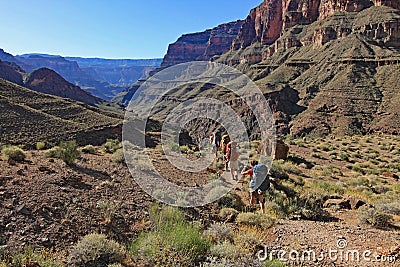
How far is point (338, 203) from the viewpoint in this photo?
31.9ft

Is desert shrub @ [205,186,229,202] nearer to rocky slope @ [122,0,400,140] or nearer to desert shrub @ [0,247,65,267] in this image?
desert shrub @ [0,247,65,267]

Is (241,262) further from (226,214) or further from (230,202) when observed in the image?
(230,202)

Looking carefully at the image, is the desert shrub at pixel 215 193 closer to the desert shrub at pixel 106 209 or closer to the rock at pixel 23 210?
the desert shrub at pixel 106 209

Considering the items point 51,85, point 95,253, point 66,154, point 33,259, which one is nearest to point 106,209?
point 95,253

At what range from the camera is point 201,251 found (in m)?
5.46

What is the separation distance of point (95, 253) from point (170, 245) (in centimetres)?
126

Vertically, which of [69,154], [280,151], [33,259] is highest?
[69,154]

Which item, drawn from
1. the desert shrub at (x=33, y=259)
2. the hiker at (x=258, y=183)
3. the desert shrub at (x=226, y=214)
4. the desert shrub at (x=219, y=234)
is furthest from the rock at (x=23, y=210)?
the hiker at (x=258, y=183)

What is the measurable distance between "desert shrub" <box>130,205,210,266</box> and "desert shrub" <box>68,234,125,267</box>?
0.36 metres

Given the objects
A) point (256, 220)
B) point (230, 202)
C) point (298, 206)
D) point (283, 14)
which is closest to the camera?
point (256, 220)

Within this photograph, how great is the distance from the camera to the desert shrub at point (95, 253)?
4980 millimetres

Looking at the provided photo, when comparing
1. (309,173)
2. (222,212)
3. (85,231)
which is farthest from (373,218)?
(309,173)

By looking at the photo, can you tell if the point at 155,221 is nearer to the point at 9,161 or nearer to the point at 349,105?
the point at 9,161

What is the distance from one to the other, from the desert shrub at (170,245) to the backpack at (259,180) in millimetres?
3510
